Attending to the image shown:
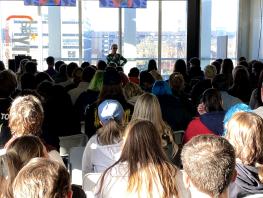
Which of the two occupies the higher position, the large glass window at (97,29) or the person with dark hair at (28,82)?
the large glass window at (97,29)

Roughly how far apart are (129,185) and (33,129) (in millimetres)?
1084

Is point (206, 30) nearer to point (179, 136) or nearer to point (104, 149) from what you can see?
point (179, 136)

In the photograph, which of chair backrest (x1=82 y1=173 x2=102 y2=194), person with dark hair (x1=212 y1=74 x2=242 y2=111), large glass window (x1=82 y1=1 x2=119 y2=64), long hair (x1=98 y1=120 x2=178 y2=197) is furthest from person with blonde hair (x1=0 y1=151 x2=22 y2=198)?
large glass window (x1=82 y1=1 x2=119 y2=64)

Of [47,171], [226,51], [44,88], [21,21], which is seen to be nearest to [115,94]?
[44,88]

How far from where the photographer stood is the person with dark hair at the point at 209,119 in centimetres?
395

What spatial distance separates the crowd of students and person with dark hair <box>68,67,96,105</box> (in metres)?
0.01

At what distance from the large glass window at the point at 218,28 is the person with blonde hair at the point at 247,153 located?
1237cm

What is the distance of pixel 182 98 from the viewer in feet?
18.8

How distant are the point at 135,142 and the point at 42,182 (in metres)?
0.93

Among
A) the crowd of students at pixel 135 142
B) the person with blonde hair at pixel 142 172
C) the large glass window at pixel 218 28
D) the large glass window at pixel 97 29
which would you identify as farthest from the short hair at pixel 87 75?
the large glass window at pixel 218 28

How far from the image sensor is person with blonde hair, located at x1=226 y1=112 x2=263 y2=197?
242cm

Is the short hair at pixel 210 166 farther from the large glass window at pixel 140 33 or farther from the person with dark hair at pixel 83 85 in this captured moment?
the large glass window at pixel 140 33

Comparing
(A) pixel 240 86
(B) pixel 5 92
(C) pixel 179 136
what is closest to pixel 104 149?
(C) pixel 179 136

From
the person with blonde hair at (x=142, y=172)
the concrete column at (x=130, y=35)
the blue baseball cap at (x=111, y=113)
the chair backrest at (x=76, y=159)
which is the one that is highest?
the concrete column at (x=130, y=35)
